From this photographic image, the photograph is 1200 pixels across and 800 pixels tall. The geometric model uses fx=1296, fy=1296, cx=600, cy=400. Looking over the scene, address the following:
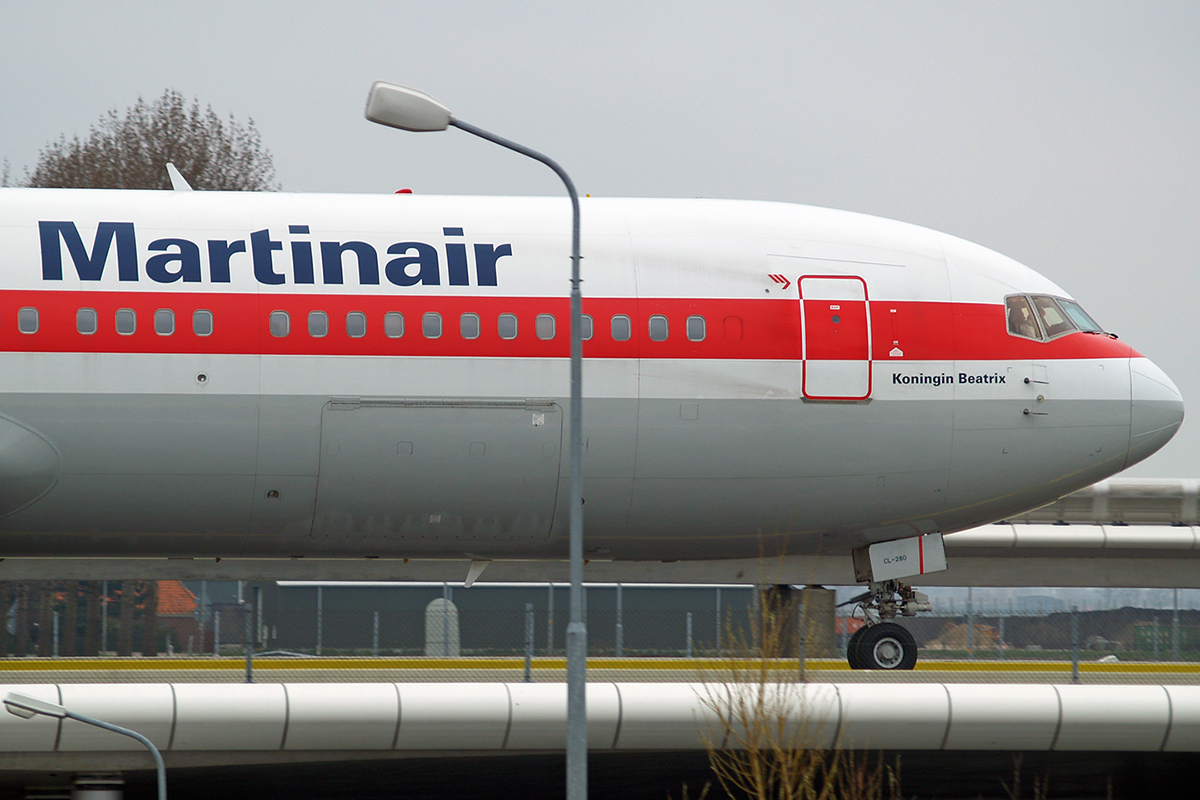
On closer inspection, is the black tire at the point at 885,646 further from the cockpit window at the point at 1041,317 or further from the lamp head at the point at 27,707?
the lamp head at the point at 27,707

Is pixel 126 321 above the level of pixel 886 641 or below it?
above

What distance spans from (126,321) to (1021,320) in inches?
435

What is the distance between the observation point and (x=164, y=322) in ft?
49.1

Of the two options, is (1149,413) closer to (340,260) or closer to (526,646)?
(526,646)

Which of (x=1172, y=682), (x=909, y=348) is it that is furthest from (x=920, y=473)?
(x=1172, y=682)

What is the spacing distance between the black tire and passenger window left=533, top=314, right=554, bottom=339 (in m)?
5.77

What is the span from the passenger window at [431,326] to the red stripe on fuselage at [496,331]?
0.17 ft

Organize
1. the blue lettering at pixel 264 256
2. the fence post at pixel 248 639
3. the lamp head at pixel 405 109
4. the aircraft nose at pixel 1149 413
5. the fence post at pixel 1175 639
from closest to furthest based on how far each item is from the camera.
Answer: the lamp head at pixel 405 109 → the blue lettering at pixel 264 256 → the fence post at pixel 248 639 → the aircraft nose at pixel 1149 413 → the fence post at pixel 1175 639

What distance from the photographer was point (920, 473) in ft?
53.6

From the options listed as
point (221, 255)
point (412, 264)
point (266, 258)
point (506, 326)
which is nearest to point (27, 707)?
point (221, 255)

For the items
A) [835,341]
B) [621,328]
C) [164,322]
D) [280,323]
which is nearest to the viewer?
[164,322]

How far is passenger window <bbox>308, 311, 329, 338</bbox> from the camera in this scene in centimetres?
1516

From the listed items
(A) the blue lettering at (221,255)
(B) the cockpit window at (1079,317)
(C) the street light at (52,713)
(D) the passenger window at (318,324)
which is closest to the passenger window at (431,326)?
(D) the passenger window at (318,324)

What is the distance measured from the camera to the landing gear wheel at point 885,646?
55.5 ft
